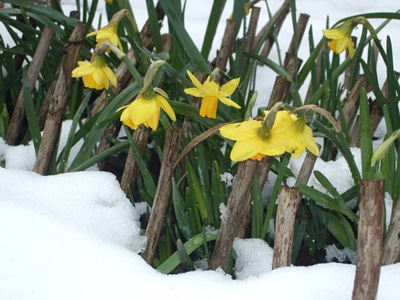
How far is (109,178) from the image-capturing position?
1.58 meters

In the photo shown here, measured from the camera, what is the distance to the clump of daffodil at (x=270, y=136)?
3.79 ft

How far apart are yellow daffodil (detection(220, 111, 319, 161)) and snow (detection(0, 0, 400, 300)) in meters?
0.20

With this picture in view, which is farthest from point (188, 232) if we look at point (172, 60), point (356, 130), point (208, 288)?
point (356, 130)

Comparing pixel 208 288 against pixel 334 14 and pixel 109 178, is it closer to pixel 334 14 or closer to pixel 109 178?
pixel 109 178

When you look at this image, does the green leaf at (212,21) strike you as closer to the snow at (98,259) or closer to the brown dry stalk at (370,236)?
the snow at (98,259)

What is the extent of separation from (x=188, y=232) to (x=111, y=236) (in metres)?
0.15

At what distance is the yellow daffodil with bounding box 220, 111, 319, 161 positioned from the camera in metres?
1.16

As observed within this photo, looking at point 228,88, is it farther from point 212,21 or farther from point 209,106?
point 212,21

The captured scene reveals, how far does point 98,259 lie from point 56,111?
460mm

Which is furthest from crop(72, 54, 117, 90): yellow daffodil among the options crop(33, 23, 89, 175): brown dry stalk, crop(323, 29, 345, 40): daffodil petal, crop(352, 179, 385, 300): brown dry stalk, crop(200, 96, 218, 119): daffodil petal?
crop(352, 179, 385, 300): brown dry stalk

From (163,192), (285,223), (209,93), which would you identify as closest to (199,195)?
(163,192)

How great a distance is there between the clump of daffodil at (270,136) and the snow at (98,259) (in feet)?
0.67

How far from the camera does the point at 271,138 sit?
118 cm

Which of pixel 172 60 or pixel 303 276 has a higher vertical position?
pixel 172 60
